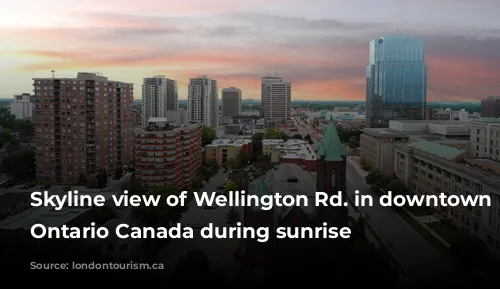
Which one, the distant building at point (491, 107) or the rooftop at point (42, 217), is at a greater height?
the distant building at point (491, 107)

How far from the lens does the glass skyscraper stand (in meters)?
53.6

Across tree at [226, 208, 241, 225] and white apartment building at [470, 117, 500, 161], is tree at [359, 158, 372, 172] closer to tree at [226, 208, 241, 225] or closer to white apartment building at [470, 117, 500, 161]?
white apartment building at [470, 117, 500, 161]

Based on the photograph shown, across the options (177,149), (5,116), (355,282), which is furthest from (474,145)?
(5,116)

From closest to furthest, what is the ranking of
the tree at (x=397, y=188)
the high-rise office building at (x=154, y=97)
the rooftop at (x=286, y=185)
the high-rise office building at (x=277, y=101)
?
the rooftop at (x=286, y=185), the tree at (x=397, y=188), the high-rise office building at (x=154, y=97), the high-rise office building at (x=277, y=101)

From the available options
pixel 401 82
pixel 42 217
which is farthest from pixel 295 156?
pixel 401 82

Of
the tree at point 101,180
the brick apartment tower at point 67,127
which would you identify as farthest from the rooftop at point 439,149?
the brick apartment tower at point 67,127

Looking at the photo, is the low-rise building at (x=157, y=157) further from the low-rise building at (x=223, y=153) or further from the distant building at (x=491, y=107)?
the distant building at (x=491, y=107)

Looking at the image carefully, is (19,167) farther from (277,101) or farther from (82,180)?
(277,101)

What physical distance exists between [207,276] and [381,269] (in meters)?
3.50

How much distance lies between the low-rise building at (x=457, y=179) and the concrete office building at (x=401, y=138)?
2358 millimetres

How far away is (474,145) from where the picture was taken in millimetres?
21016

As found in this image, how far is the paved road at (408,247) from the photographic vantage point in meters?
9.98

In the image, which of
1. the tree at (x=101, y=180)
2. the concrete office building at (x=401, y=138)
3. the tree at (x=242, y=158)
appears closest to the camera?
the tree at (x=101, y=180)

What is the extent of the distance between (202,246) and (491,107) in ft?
120
